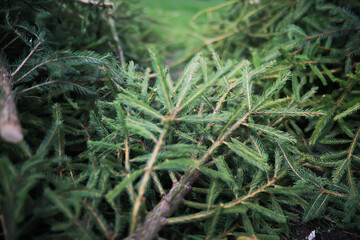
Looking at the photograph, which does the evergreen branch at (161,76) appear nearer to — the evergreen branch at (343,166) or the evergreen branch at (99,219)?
the evergreen branch at (99,219)

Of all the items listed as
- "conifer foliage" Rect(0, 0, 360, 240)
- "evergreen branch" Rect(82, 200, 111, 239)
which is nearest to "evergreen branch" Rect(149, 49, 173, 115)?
"conifer foliage" Rect(0, 0, 360, 240)

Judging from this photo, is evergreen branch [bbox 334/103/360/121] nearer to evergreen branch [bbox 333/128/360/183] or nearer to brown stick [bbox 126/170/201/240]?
evergreen branch [bbox 333/128/360/183]

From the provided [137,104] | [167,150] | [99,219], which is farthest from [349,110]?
[99,219]

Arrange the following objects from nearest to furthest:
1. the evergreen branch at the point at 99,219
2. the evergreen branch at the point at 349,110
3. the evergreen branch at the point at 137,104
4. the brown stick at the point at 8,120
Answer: the brown stick at the point at 8,120
the evergreen branch at the point at 99,219
the evergreen branch at the point at 137,104
the evergreen branch at the point at 349,110

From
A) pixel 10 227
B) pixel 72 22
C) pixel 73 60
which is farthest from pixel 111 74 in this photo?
pixel 72 22

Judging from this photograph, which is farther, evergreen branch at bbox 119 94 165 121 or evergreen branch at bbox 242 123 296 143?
→ evergreen branch at bbox 242 123 296 143

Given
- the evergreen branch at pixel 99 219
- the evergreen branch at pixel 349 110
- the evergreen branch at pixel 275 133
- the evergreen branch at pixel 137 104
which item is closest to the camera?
the evergreen branch at pixel 99 219

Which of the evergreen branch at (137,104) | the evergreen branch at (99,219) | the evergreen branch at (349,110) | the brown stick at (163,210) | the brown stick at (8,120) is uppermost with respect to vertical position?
the brown stick at (8,120)

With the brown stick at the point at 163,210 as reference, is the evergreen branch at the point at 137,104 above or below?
above

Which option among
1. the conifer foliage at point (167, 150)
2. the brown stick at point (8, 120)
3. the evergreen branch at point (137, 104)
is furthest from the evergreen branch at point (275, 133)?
the brown stick at point (8, 120)
